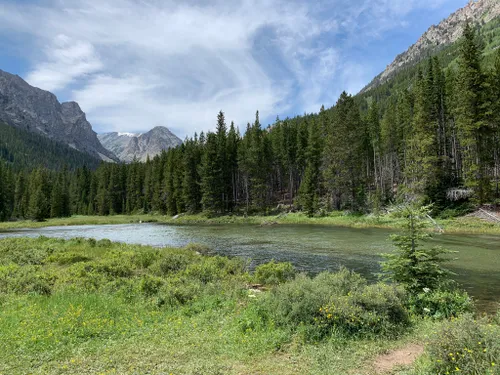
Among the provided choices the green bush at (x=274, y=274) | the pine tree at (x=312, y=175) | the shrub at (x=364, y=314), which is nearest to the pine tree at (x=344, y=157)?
the pine tree at (x=312, y=175)

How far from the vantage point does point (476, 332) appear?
6.22 metres

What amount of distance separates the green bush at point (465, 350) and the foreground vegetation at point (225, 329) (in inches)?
0.8

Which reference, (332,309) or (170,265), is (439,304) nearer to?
(332,309)

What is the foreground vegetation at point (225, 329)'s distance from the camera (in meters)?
6.42

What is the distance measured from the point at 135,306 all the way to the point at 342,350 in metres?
6.83

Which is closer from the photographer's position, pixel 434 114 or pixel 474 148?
pixel 474 148

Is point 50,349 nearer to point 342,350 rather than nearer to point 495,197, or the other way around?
point 342,350

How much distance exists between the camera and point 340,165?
5806cm

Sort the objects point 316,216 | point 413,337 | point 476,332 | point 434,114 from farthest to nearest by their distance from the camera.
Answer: point 316,216 → point 434,114 → point 413,337 → point 476,332

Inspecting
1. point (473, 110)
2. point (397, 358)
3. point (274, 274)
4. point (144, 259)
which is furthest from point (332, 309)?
point (473, 110)

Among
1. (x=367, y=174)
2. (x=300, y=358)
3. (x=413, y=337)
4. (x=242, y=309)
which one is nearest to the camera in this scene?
(x=300, y=358)

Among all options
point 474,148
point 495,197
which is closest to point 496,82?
point 474,148

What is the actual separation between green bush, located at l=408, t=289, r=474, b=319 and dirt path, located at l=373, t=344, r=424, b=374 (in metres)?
2.54

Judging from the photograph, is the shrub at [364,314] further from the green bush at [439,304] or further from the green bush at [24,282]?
the green bush at [24,282]
